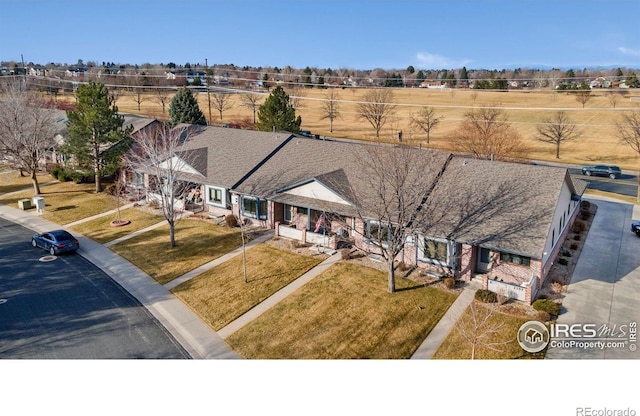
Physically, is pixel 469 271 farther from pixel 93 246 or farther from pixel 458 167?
pixel 93 246

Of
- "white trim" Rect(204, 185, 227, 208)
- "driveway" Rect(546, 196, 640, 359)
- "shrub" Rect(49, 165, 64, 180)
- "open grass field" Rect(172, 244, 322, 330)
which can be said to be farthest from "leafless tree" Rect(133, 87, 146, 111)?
"driveway" Rect(546, 196, 640, 359)

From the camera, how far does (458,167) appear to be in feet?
94.7

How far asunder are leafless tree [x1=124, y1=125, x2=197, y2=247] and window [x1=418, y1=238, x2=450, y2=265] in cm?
1571

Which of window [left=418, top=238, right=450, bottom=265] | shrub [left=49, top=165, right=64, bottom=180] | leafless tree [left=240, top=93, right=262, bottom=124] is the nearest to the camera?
window [left=418, top=238, right=450, bottom=265]

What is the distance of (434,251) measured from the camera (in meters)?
25.1

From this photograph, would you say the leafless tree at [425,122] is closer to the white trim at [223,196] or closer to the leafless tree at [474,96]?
the leafless tree at [474,96]

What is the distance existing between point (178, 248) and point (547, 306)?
71.1 feet

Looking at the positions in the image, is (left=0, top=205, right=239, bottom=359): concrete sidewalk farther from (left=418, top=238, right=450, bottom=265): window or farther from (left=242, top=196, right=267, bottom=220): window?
(left=418, top=238, right=450, bottom=265): window

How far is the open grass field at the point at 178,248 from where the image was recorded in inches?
1076

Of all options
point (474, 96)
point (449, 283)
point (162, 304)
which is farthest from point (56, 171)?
point (474, 96)

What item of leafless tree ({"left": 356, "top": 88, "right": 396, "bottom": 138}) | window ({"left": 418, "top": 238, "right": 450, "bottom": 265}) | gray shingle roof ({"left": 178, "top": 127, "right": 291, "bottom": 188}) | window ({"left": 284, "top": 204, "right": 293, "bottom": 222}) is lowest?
window ({"left": 418, "top": 238, "right": 450, "bottom": 265})

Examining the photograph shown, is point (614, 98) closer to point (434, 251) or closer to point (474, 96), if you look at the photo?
point (474, 96)

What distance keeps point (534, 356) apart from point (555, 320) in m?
3.54

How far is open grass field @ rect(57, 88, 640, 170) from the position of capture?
214 feet
